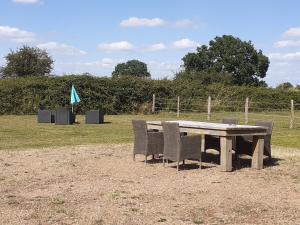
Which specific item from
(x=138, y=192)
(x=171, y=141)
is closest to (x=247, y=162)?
(x=171, y=141)

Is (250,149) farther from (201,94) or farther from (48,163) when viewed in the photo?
(201,94)

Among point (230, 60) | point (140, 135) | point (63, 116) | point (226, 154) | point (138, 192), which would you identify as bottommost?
point (138, 192)

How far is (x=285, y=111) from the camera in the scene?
110 feet

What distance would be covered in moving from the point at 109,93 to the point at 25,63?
13097 millimetres

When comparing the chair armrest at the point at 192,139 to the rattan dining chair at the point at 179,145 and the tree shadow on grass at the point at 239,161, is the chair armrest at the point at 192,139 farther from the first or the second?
the tree shadow on grass at the point at 239,161

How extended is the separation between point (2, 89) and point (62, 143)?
14.3m

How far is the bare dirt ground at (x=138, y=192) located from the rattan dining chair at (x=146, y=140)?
0.27 metres

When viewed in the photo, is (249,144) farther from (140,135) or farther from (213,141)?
(140,135)

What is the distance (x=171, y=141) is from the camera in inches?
358

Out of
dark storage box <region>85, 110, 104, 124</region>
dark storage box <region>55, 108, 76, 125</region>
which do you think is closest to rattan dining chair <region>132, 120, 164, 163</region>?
dark storage box <region>55, 108, 76, 125</region>

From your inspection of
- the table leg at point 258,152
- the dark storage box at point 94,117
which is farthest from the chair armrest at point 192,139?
the dark storage box at point 94,117

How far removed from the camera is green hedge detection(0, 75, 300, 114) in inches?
1060

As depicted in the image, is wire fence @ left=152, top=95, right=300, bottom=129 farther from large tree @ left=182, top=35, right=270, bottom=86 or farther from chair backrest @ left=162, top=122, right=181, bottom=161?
large tree @ left=182, top=35, right=270, bottom=86

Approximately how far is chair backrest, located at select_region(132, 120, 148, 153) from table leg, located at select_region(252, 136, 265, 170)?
1975mm
